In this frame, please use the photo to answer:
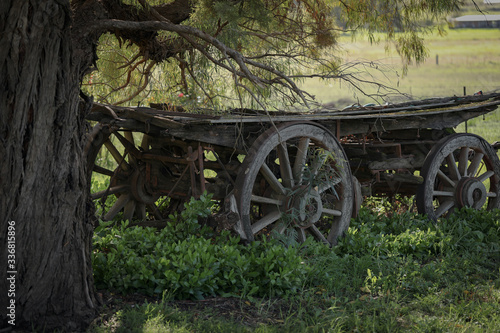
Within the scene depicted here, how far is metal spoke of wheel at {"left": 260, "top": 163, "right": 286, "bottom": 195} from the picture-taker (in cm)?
450

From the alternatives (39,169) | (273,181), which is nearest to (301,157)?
(273,181)

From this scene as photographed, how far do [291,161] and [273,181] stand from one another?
2.47 feet

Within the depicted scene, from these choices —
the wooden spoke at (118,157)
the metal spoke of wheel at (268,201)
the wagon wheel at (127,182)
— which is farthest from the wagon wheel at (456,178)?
the wooden spoke at (118,157)

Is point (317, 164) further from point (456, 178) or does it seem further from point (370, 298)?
point (456, 178)

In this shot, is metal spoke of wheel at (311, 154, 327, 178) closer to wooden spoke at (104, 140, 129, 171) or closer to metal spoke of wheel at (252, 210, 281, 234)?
metal spoke of wheel at (252, 210, 281, 234)

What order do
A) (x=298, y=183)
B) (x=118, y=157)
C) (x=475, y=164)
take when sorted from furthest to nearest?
1. (x=475, y=164)
2. (x=118, y=157)
3. (x=298, y=183)

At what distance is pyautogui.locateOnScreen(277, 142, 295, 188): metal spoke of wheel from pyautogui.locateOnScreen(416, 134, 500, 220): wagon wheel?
178 centimetres

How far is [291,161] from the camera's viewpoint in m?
5.27

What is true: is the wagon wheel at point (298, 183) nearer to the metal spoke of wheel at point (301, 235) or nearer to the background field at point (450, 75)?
the metal spoke of wheel at point (301, 235)

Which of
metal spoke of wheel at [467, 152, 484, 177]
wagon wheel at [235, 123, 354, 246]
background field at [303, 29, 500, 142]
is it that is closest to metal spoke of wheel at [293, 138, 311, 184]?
wagon wheel at [235, 123, 354, 246]

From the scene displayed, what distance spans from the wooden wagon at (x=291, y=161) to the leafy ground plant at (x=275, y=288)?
1.42 ft

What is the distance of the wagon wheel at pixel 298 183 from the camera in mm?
4277

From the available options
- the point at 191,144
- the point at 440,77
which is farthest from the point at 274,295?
the point at 440,77

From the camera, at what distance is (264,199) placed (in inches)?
178
